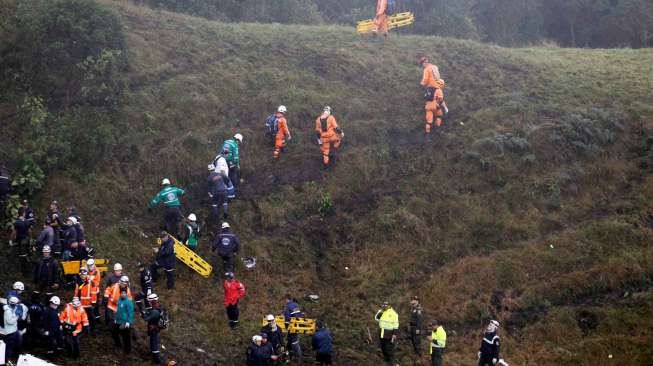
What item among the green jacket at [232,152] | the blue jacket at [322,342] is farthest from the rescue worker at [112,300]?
the green jacket at [232,152]

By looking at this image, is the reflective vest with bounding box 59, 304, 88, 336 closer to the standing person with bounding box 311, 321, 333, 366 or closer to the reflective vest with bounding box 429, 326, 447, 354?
A: the standing person with bounding box 311, 321, 333, 366

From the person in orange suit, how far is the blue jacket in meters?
9.23

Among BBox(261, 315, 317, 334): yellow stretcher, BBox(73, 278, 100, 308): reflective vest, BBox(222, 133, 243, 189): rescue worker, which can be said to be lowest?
A: BBox(261, 315, 317, 334): yellow stretcher

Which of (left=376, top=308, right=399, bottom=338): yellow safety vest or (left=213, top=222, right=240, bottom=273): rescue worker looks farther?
(left=213, top=222, right=240, bottom=273): rescue worker

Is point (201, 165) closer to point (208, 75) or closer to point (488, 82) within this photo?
point (208, 75)

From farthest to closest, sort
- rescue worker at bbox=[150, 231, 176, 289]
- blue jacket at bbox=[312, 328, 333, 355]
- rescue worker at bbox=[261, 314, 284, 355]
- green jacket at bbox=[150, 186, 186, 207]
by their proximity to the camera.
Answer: green jacket at bbox=[150, 186, 186, 207], rescue worker at bbox=[150, 231, 176, 289], blue jacket at bbox=[312, 328, 333, 355], rescue worker at bbox=[261, 314, 284, 355]

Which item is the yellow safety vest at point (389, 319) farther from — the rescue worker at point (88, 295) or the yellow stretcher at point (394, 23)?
the yellow stretcher at point (394, 23)

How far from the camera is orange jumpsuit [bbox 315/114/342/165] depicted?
80.1ft

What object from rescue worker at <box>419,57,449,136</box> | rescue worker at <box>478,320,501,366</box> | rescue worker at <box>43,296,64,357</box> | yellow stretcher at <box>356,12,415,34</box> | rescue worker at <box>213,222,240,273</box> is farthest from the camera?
yellow stretcher at <box>356,12,415,34</box>

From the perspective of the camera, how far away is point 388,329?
17984 millimetres

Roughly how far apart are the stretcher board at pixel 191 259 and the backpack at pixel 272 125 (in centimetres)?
691

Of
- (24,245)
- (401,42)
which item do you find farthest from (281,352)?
(401,42)

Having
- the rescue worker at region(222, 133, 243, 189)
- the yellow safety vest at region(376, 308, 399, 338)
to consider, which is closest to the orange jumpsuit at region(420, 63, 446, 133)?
the rescue worker at region(222, 133, 243, 189)

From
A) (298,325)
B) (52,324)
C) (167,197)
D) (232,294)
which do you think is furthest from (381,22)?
(52,324)
